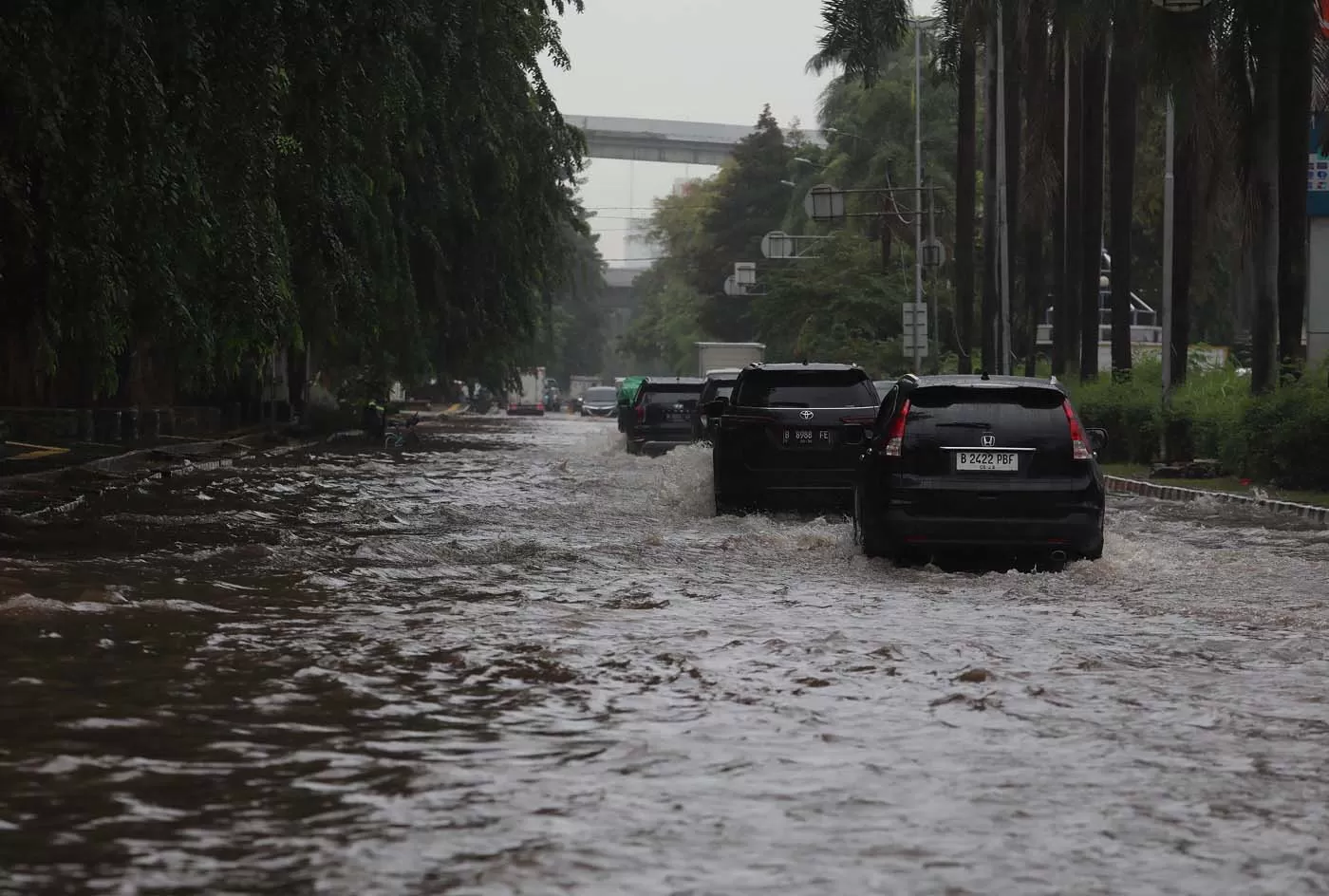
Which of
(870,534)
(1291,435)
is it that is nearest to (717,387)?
(1291,435)

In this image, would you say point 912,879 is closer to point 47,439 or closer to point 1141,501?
point 1141,501

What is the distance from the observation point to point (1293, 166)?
30.0 meters

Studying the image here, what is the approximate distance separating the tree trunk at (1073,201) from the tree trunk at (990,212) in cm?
170

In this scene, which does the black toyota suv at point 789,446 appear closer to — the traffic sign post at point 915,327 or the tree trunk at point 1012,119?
the tree trunk at point 1012,119

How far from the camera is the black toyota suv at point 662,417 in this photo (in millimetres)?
37594

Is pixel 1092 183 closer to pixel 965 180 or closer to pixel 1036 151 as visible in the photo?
pixel 1036 151

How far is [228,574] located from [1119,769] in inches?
331

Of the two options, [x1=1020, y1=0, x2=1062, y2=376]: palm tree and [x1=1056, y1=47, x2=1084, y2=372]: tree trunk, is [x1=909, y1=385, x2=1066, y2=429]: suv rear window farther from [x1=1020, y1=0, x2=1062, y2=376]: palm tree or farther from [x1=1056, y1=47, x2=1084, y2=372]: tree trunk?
[x1=1056, y1=47, x2=1084, y2=372]: tree trunk

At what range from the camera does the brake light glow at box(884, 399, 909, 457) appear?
14.7 meters

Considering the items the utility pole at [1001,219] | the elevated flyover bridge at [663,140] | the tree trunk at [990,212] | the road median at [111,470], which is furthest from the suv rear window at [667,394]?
the elevated flyover bridge at [663,140]

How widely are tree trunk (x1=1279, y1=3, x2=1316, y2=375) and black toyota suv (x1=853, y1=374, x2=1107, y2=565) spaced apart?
16.3 meters

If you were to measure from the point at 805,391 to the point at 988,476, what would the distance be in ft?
18.8

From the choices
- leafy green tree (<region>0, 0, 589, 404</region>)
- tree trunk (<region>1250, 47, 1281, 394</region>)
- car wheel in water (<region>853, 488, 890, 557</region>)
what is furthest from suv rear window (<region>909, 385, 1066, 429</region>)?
tree trunk (<region>1250, 47, 1281, 394</region>)

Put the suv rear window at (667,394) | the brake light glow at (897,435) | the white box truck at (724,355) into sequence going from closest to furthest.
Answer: the brake light glow at (897,435)
the suv rear window at (667,394)
the white box truck at (724,355)
